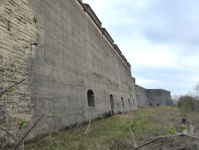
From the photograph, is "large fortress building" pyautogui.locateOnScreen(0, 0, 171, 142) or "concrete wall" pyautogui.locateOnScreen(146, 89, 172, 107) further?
"concrete wall" pyautogui.locateOnScreen(146, 89, 172, 107)

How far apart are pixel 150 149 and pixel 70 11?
301 inches

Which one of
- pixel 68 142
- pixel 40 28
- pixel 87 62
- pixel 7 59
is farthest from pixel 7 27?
pixel 87 62

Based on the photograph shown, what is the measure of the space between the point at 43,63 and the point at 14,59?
1082mm

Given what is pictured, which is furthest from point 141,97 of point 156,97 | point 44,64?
point 44,64

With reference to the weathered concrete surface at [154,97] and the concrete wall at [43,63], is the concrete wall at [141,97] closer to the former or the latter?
the weathered concrete surface at [154,97]

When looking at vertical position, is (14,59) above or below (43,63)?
below

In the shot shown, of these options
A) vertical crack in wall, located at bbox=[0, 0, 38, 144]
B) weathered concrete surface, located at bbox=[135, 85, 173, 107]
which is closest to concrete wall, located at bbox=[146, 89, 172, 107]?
weathered concrete surface, located at bbox=[135, 85, 173, 107]

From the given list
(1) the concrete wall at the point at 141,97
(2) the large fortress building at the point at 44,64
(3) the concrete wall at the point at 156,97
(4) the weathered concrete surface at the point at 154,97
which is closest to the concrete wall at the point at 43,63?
(2) the large fortress building at the point at 44,64

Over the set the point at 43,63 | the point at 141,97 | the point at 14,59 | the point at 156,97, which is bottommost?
the point at 156,97

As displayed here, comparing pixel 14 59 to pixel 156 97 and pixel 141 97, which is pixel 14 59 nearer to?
pixel 141 97

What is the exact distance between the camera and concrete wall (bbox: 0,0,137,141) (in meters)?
3.92

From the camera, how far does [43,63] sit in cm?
505

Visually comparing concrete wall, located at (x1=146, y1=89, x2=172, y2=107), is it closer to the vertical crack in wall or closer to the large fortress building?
the large fortress building

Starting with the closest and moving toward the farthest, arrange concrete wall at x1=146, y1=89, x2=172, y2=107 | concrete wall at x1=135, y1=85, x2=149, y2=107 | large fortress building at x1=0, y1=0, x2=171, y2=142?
large fortress building at x1=0, y1=0, x2=171, y2=142, concrete wall at x1=135, y1=85, x2=149, y2=107, concrete wall at x1=146, y1=89, x2=172, y2=107
